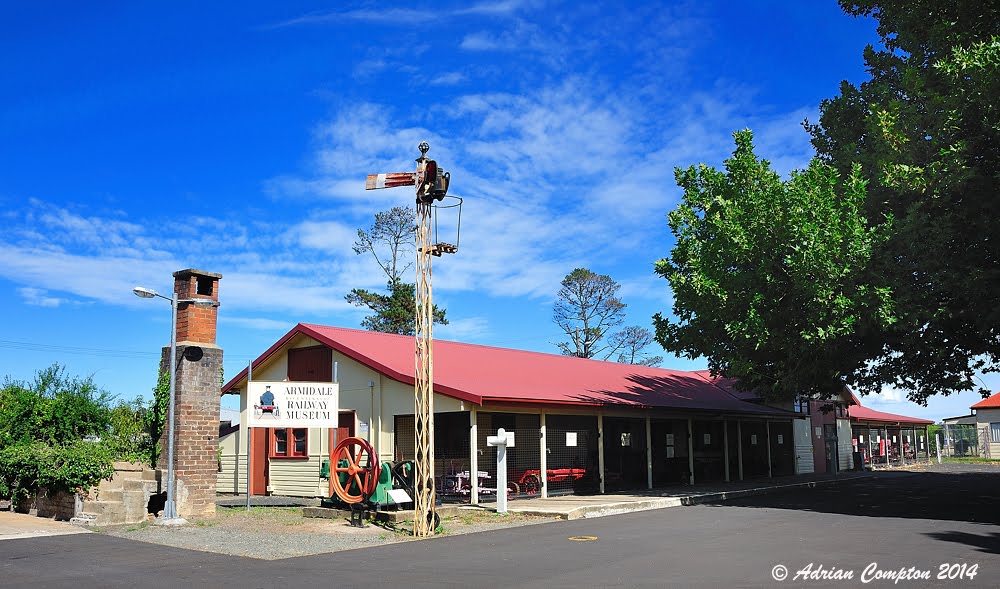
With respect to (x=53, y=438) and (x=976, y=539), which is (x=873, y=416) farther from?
(x=53, y=438)

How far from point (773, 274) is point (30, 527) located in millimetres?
15888

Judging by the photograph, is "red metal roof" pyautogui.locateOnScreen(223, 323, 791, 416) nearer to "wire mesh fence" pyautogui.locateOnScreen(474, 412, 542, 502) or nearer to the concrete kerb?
"wire mesh fence" pyautogui.locateOnScreen(474, 412, 542, 502)

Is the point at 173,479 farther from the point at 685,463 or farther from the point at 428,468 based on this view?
the point at 685,463

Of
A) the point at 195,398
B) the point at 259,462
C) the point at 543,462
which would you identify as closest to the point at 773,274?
the point at 543,462

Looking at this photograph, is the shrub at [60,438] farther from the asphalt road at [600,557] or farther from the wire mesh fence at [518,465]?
the wire mesh fence at [518,465]

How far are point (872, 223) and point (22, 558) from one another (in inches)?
714

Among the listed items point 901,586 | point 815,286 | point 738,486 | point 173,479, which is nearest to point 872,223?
point 815,286

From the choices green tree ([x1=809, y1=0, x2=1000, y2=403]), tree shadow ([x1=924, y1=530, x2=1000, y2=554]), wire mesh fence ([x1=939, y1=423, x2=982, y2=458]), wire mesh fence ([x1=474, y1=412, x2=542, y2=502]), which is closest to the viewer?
tree shadow ([x1=924, y1=530, x2=1000, y2=554])

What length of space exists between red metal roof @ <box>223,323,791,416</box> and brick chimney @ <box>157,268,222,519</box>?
15.5 ft

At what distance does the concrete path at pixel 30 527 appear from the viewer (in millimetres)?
14547

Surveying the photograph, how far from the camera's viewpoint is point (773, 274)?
18.8 metres

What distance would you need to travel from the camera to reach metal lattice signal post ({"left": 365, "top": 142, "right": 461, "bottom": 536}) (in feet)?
46.9

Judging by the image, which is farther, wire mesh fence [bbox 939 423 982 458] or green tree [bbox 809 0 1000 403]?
wire mesh fence [bbox 939 423 982 458]
